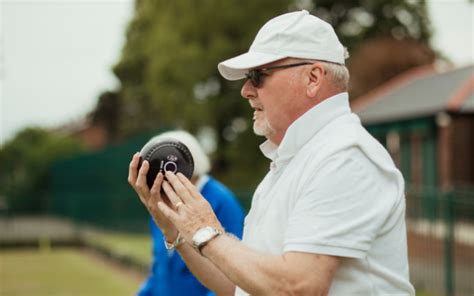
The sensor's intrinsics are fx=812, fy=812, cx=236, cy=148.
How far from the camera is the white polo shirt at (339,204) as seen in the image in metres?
2.11

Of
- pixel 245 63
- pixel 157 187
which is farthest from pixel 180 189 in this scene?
pixel 245 63

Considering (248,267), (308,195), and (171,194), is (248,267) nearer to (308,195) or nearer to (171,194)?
(308,195)

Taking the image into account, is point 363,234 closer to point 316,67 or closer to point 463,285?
point 316,67

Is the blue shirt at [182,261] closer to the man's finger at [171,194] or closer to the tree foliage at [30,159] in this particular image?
the man's finger at [171,194]

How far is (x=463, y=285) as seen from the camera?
936 cm

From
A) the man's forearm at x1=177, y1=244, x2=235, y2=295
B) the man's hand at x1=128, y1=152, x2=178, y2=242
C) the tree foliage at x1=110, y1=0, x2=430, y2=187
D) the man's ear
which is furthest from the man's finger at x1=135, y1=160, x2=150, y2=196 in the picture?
the tree foliage at x1=110, y1=0, x2=430, y2=187

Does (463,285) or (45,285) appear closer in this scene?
(463,285)

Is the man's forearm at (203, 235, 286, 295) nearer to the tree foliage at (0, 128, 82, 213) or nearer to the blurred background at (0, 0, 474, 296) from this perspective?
the blurred background at (0, 0, 474, 296)

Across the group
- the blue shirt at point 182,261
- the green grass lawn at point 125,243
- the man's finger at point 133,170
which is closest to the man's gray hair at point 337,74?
the man's finger at point 133,170

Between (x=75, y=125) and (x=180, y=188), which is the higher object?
(x=75, y=125)

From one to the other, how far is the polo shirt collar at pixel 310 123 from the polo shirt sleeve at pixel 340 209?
0.17 meters

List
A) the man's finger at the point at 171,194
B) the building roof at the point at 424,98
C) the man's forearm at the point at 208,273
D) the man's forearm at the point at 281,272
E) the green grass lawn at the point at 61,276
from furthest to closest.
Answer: the building roof at the point at 424,98 → the green grass lawn at the point at 61,276 → the man's forearm at the point at 208,273 → the man's finger at the point at 171,194 → the man's forearm at the point at 281,272

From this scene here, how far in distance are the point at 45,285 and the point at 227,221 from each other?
34.8ft

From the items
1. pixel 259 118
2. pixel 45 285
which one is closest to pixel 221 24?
pixel 45 285
